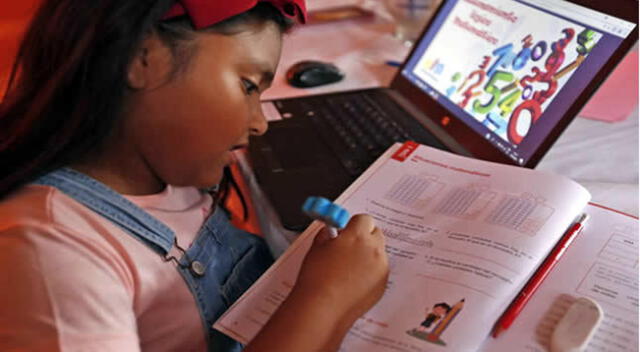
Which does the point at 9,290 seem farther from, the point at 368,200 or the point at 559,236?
the point at 559,236

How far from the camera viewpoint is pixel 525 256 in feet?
1.72

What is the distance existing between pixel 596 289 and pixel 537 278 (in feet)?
0.16

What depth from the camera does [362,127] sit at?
850 millimetres

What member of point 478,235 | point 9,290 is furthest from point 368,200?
point 9,290

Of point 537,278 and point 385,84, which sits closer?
point 537,278

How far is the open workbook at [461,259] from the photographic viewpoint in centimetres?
49

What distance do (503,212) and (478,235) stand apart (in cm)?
4

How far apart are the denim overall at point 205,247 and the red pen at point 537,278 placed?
291 millimetres

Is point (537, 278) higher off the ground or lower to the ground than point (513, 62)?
lower

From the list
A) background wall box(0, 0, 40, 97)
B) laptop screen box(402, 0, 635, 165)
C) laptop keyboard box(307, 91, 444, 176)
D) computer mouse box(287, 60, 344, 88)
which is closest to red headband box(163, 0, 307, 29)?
laptop keyboard box(307, 91, 444, 176)

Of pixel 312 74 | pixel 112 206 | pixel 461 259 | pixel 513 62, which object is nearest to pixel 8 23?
pixel 312 74

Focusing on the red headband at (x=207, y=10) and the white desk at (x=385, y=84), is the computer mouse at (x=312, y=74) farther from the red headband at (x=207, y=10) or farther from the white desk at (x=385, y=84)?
the red headband at (x=207, y=10)

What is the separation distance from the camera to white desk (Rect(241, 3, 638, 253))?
0.72 metres

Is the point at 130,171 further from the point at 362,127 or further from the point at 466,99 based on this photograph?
the point at 466,99
